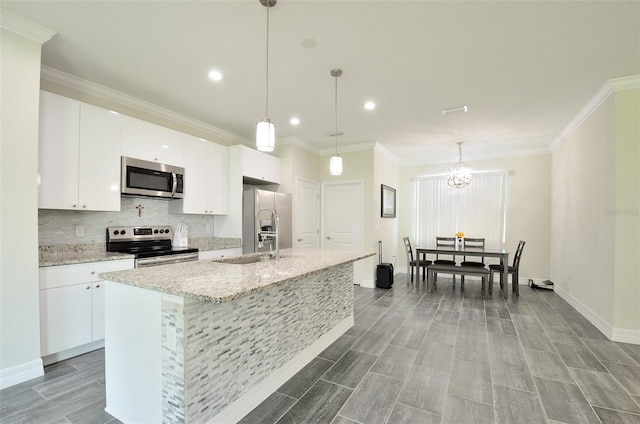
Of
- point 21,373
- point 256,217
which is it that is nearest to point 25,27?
point 21,373

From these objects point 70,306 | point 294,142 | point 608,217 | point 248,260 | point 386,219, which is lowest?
point 70,306

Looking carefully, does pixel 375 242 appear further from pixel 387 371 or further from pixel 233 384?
pixel 233 384

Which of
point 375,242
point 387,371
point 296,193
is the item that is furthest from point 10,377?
point 375,242

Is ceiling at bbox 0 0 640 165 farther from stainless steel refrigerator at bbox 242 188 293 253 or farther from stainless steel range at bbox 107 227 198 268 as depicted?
stainless steel range at bbox 107 227 198 268

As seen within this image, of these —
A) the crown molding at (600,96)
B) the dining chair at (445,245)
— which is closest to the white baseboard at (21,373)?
the dining chair at (445,245)

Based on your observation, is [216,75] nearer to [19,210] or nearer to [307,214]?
[19,210]

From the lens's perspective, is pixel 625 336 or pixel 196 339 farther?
pixel 625 336

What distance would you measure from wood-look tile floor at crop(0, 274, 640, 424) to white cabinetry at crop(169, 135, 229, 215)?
1.90 m

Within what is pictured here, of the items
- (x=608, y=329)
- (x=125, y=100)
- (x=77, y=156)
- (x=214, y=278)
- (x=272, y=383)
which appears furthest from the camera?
(x=125, y=100)

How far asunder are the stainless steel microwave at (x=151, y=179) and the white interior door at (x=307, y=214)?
2025 mm

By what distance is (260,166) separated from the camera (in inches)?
176

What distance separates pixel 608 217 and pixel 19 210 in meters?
5.43

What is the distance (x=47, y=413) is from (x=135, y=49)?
2702 mm

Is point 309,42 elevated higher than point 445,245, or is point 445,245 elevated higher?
point 309,42
